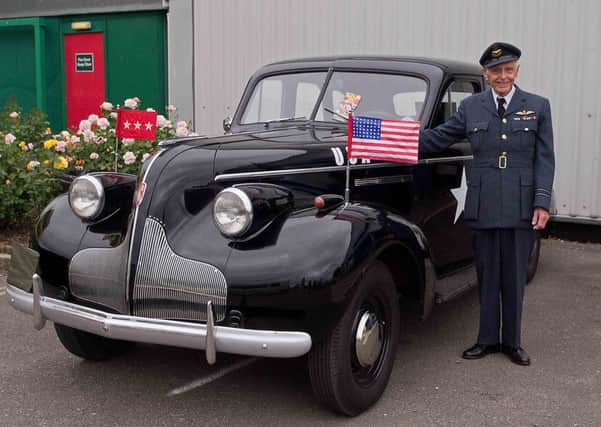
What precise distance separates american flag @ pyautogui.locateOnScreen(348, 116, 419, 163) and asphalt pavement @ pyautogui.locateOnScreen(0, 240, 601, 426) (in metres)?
1.23

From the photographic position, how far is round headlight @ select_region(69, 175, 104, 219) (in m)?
3.64

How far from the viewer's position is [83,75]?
11.4 m

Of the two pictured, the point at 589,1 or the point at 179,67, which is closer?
the point at 589,1

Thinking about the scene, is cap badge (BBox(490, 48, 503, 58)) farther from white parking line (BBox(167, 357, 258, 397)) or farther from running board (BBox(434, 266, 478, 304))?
white parking line (BBox(167, 357, 258, 397))

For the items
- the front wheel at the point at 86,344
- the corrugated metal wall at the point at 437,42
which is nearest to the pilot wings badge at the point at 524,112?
the front wheel at the point at 86,344

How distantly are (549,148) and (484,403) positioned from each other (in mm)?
1443

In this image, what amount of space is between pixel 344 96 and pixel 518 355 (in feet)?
6.21

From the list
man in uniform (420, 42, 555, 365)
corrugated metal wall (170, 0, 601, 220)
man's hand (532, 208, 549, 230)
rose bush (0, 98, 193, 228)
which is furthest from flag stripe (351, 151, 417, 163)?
corrugated metal wall (170, 0, 601, 220)

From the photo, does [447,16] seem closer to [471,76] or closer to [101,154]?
[471,76]

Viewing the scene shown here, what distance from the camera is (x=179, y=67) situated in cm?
1017

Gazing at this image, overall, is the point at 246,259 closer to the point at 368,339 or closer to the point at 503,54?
the point at 368,339

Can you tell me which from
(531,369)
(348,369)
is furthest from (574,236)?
(348,369)

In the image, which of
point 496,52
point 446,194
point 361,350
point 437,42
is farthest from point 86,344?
point 437,42

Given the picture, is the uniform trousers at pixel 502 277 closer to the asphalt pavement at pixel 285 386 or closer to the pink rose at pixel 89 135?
the asphalt pavement at pixel 285 386
